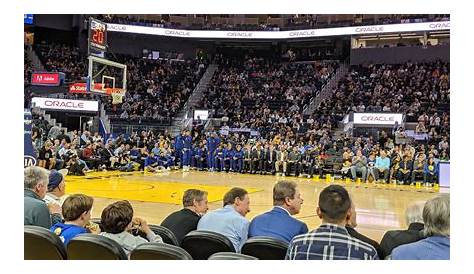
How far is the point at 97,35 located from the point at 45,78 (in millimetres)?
5645

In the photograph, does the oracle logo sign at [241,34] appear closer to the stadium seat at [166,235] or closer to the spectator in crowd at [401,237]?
the stadium seat at [166,235]

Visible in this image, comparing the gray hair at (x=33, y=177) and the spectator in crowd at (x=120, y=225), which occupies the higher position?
the gray hair at (x=33, y=177)

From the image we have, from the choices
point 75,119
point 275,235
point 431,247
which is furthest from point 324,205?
point 75,119

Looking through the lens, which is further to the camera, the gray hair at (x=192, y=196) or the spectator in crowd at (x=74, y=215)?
the gray hair at (x=192, y=196)

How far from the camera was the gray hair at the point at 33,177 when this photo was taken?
4.15 meters

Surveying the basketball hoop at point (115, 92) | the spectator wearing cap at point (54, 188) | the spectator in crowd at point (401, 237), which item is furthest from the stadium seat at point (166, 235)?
the basketball hoop at point (115, 92)

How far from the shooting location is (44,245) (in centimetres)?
327

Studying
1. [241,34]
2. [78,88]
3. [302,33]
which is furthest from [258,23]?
[78,88]

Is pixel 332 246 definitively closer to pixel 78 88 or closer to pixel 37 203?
pixel 37 203

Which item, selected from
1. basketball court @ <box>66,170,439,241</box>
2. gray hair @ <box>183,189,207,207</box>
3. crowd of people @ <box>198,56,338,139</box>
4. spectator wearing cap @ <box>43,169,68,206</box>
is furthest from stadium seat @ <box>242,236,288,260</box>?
crowd of people @ <box>198,56,338,139</box>

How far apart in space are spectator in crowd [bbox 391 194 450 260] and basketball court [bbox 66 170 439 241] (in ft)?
12.5

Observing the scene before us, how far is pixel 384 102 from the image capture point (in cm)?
2333

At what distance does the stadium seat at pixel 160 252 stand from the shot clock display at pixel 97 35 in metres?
13.8

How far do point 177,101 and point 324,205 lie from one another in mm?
24877
